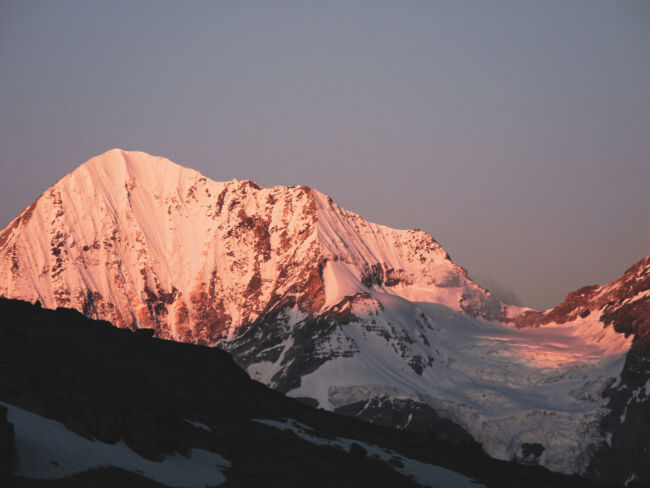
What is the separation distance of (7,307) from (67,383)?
5103cm

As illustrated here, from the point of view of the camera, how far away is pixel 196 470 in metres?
112

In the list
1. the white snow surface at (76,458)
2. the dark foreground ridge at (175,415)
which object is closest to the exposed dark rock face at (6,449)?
the dark foreground ridge at (175,415)

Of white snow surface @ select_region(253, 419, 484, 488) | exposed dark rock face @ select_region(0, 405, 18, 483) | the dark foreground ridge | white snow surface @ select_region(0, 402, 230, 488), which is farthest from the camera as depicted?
white snow surface @ select_region(253, 419, 484, 488)

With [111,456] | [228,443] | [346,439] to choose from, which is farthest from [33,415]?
[346,439]

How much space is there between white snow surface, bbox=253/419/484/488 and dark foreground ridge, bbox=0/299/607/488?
1055 millimetres

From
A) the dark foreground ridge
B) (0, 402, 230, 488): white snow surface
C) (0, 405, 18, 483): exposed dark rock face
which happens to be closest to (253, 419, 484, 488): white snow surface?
the dark foreground ridge

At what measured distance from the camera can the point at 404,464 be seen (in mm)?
144750

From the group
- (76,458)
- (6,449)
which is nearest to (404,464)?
(76,458)

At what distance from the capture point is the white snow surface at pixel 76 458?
95062 millimetres

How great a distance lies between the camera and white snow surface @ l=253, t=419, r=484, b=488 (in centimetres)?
14090

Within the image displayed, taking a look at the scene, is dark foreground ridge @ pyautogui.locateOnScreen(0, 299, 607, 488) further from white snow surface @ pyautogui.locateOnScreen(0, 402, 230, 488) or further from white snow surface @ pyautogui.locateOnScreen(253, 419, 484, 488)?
white snow surface @ pyautogui.locateOnScreen(253, 419, 484, 488)

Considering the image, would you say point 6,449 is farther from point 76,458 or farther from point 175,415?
Answer: point 175,415

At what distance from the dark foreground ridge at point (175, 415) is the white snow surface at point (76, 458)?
938 mm

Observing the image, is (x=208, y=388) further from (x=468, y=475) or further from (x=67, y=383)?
(x=67, y=383)
